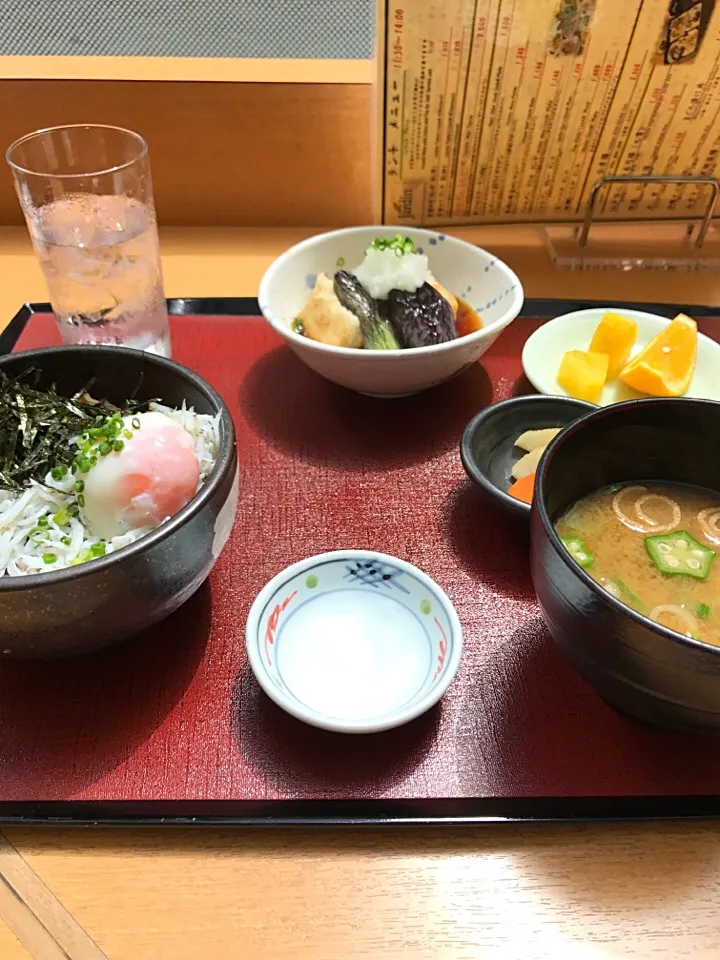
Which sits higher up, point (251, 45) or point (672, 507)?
point (251, 45)

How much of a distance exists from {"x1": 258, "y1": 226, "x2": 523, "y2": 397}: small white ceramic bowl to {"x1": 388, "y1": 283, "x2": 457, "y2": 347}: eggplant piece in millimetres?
56

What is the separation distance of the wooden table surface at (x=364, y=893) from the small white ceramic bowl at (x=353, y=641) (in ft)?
0.43

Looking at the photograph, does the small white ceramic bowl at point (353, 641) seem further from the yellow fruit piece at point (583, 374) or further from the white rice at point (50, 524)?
the yellow fruit piece at point (583, 374)

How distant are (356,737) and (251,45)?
5.43ft

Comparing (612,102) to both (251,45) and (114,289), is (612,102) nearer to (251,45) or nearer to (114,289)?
(251,45)

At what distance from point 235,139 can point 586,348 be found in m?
0.98

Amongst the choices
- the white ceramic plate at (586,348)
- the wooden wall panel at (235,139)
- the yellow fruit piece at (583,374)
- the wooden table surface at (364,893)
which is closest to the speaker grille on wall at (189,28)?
the wooden wall panel at (235,139)

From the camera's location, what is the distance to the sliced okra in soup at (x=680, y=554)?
85 cm

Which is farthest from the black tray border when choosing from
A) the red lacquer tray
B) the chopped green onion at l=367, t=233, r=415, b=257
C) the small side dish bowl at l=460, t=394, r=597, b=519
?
the red lacquer tray

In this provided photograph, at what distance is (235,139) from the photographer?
174cm

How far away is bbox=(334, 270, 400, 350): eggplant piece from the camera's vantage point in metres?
1.28

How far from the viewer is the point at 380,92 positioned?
4.95 ft

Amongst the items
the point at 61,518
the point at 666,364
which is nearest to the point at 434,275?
the point at 666,364

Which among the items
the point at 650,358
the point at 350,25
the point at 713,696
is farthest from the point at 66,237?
the point at 713,696
